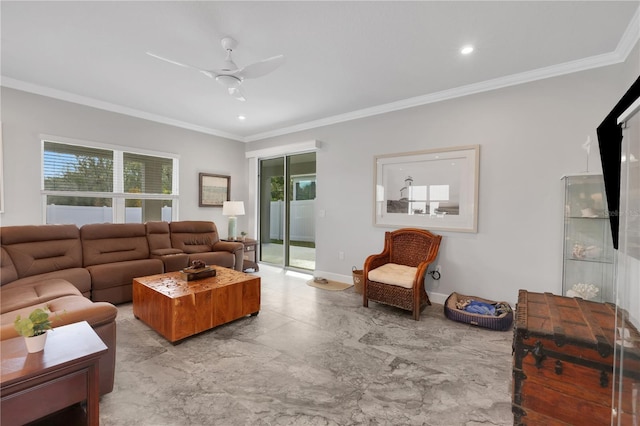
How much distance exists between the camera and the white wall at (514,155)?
107 inches

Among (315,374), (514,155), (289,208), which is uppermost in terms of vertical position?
(514,155)

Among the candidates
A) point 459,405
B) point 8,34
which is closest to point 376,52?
point 459,405

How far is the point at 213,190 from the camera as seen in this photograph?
17.8 ft

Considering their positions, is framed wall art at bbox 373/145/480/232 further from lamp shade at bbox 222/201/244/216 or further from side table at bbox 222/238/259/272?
lamp shade at bbox 222/201/244/216

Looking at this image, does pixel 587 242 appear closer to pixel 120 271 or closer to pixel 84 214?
pixel 120 271

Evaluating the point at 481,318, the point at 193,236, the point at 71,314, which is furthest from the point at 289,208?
the point at 71,314

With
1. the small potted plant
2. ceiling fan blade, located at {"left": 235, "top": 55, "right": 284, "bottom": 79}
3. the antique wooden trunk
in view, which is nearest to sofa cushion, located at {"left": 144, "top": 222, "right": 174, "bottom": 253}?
ceiling fan blade, located at {"left": 235, "top": 55, "right": 284, "bottom": 79}

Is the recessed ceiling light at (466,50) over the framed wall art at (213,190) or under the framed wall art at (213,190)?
over

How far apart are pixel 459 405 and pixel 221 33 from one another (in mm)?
3252

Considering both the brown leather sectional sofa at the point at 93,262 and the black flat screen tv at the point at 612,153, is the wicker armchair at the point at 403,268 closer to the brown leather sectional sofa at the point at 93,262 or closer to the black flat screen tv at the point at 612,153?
the black flat screen tv at the point at 612,153

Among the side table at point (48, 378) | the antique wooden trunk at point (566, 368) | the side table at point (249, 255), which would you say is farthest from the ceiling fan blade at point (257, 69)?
the side table at point (249, 255)

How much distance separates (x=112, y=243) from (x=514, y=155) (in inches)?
202

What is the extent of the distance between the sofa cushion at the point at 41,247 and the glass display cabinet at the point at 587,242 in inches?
211

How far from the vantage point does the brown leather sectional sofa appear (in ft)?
5.79
